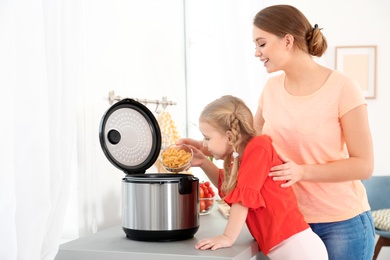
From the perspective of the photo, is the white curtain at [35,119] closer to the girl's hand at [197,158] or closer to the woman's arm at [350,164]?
the girl's hand at [197,158]

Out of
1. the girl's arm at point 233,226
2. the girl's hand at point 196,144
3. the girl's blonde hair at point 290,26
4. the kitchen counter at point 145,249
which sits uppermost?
the girl's blonde hair at point 290,26

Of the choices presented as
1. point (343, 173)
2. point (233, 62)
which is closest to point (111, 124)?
point (343, 173)

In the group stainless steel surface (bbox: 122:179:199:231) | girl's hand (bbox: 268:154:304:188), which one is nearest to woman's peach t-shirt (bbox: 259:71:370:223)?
girl's hand (bbox: 268:154:304:188)

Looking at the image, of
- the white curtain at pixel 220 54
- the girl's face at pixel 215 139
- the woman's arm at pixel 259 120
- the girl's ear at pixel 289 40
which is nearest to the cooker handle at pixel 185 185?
the girl's face at pixel 215 139

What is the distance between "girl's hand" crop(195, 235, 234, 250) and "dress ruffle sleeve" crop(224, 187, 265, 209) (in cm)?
10

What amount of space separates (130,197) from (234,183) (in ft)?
0.92

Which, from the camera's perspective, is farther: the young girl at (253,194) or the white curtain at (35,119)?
the young girl at (253,194)

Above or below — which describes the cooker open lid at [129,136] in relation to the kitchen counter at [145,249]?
above

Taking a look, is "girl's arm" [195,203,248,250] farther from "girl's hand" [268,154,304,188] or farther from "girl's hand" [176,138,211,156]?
"girl's hand" [176,138,211,156]

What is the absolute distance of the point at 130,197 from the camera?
1.54 m

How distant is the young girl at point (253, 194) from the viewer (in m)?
1.46

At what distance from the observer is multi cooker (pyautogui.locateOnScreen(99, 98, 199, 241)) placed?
4.96ft

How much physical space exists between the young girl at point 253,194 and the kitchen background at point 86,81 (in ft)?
1.26

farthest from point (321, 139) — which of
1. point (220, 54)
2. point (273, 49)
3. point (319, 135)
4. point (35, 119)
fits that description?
point (220, 54)
